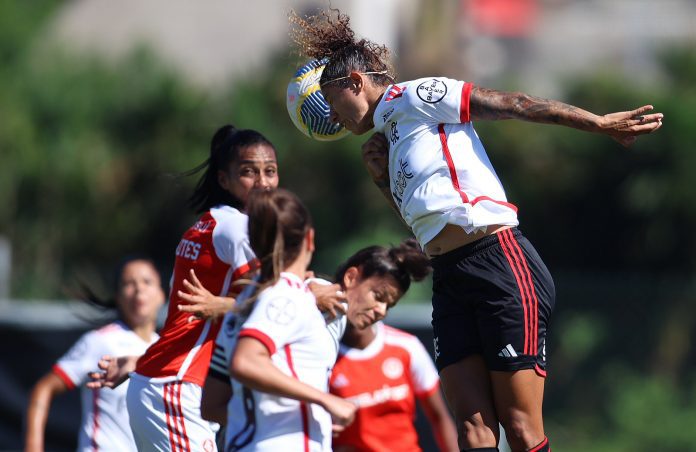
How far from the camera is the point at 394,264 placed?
5.60 metres

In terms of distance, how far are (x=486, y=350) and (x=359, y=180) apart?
1098 cm

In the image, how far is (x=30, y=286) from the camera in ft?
45.2

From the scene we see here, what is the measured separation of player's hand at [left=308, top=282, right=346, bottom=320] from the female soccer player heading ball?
0.42 metres

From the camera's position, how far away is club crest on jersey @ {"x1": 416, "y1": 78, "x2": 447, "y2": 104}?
4645mm

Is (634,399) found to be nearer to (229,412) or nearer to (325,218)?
(325,218)

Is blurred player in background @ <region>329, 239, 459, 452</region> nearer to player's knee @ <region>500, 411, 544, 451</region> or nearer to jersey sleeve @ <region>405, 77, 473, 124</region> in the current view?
player's knee @ <region>500, 411, 544, 451</region>

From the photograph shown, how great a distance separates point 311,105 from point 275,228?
1223 millimetres

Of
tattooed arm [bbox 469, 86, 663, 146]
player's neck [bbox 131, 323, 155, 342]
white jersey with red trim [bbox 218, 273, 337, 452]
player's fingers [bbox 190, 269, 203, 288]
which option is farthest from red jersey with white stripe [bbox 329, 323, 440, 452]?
tattooed arm [bbox 469, 86, 663, 146]

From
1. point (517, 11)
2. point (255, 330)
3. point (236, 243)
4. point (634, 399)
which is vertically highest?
point (517, 11)

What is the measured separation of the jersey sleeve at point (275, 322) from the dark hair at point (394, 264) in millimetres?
1313

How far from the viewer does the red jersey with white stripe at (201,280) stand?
16.5 ft

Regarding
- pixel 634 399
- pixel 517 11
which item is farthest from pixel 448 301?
pixel 517 11

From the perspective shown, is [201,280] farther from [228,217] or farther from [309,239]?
[309,239]

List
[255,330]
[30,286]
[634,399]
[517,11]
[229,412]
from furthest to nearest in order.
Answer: [517,11], [30,286], [634,399], [229,412], [255,330]
